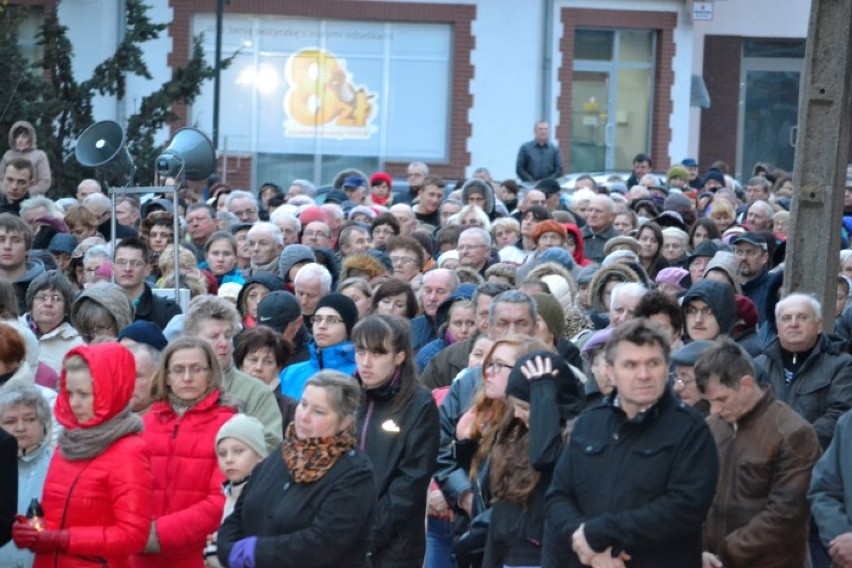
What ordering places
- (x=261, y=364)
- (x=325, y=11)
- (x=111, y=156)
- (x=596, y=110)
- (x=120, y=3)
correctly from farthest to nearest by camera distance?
(x=596, y=110) < (x=325, y=11) < (x=120, y=3) < (x=111, y=156) < (x=261, y=364)

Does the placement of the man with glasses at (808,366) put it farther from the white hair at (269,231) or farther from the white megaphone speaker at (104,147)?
the white megaphone speaker at (104,147)

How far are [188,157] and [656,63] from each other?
2006 centimetres

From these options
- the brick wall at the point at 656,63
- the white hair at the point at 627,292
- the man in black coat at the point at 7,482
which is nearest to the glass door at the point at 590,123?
the brick wall at the point at 656,63

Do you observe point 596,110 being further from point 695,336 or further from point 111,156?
point 695,336

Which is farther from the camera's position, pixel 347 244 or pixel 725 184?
pixel 725 184

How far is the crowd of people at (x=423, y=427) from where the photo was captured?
256 inches

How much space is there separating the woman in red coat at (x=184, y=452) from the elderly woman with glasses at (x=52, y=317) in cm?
232

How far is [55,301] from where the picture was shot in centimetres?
1015

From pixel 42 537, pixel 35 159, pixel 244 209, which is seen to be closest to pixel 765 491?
pixel 42 537

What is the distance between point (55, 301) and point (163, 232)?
3.42 metres

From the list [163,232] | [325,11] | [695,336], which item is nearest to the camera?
[695,336]

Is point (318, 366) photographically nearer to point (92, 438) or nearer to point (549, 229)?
point (92, 438)

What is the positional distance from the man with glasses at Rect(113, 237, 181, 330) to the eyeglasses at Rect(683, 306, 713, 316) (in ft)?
10.7

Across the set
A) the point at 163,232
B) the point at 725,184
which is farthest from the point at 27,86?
the point at 725,184
